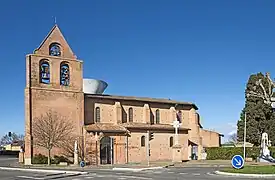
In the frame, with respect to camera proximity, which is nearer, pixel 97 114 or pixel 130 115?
pixel 97 114

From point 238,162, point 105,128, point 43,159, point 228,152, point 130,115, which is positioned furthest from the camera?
point 130,115

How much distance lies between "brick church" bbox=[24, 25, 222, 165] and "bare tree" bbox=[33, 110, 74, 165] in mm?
531

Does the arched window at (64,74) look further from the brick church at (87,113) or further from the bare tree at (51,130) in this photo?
the bare tree at (51,130)

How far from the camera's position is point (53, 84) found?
2201 inches

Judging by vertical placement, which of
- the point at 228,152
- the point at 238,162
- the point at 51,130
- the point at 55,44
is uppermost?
the point at 55,44

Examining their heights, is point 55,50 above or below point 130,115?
above

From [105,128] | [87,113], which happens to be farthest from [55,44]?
[105,128]

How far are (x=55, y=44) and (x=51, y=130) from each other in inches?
459

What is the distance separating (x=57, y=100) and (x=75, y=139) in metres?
5.55

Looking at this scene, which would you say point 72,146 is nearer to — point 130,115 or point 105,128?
point 105,128

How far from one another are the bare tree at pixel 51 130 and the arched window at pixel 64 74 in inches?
178

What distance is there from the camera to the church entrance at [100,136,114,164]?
187 feet

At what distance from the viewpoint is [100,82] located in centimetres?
6912

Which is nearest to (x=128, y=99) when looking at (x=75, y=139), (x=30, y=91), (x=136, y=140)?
(x=136, y=140)
